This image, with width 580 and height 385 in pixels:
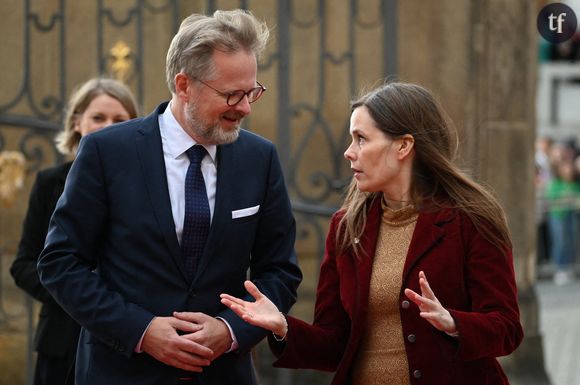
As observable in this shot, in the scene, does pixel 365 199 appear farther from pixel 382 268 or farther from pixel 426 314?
pixel 426 314

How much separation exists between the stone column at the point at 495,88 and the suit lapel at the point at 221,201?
2897 mm

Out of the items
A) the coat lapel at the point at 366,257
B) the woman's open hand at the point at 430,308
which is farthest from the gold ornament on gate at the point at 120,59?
the woman's open hand at the point at 430,308

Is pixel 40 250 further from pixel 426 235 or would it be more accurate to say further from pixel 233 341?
pixel 426 235

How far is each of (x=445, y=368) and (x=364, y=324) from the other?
29 cm

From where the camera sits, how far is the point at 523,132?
7242mm

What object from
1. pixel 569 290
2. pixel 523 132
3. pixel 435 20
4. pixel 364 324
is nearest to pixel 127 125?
pixel 364 324

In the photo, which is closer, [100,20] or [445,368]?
[445,368]

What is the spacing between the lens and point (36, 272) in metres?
4.65

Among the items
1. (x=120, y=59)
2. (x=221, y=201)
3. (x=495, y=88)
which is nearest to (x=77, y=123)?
(x=120, y=59)

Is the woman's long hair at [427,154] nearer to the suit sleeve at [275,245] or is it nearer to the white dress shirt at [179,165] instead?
the suit sleeve at [275,245]

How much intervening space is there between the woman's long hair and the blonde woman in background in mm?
1384

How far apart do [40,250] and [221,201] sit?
1.36m

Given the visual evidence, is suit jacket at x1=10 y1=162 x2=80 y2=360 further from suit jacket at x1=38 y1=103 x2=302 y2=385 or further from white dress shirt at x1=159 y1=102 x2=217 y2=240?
white dress shirt at x1=159 y1=102 x2=217 y2=240

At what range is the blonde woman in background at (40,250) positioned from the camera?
4668mm
